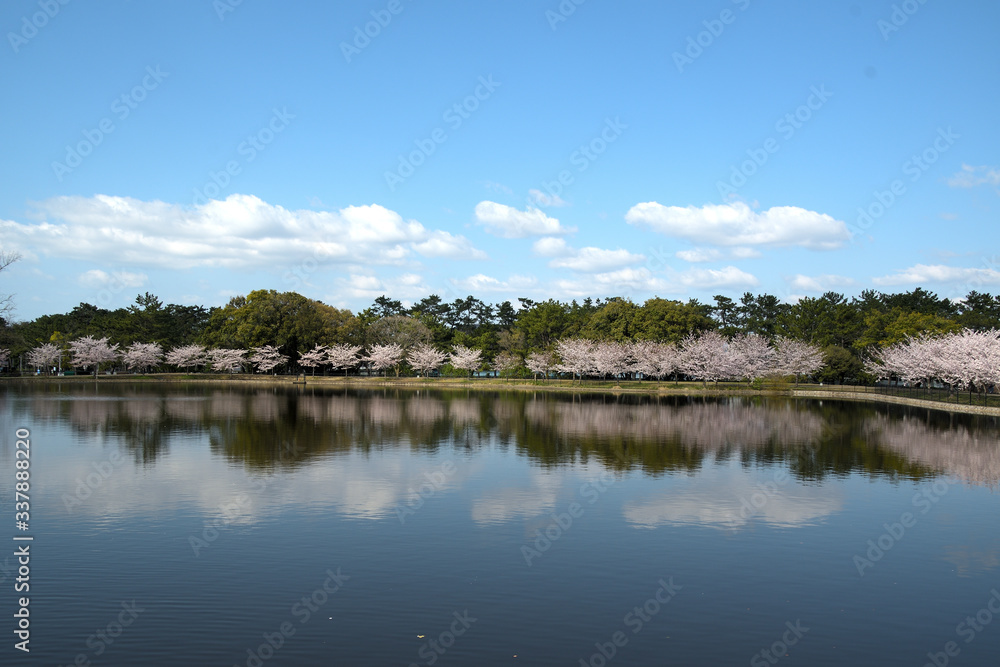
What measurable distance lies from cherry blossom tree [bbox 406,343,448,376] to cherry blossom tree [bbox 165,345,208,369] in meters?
26.7

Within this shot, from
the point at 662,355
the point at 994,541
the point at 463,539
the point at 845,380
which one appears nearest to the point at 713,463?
the point at 994,541

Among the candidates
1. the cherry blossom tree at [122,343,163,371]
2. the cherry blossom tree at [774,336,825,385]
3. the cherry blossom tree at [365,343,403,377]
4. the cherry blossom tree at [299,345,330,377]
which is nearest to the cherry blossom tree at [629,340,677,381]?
the cherry blossom tree at [774,336,825,385]

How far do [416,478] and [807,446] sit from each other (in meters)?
17.2

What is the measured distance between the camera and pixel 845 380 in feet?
261

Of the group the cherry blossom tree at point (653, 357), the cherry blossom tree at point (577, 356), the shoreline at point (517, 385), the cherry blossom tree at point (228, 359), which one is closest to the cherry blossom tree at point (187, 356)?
the cherry blossom tree at point (228, 359)

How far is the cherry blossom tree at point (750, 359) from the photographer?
71.9 metres

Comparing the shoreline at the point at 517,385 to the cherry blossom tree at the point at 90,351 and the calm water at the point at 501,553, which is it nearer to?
the cherry blossom tree at the point at 90,351

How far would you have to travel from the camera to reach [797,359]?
237ft

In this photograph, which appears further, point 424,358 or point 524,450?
point 424,358

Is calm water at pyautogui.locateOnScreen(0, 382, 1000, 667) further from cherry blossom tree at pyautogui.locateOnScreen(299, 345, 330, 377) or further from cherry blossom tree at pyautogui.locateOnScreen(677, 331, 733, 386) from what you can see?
cherry blossom tree at pyautogui.locateOnScreen(299, 345, 330, 377)

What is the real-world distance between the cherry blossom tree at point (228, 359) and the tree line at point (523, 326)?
0.97 metres

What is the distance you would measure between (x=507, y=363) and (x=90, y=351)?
51.6 m

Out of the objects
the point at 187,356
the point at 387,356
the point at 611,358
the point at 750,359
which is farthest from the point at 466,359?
the point at 187,356

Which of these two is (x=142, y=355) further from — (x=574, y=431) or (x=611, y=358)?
(x=574, y=431)
